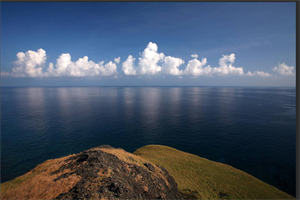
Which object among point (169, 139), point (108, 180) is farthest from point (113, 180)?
point (169, 139)

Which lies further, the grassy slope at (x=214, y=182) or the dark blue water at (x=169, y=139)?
the dark blue water at (x=169, y=139)

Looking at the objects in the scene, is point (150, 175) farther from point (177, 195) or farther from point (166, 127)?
point (166, 127)

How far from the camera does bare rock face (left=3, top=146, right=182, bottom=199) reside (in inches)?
553

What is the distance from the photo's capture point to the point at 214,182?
24.8 m

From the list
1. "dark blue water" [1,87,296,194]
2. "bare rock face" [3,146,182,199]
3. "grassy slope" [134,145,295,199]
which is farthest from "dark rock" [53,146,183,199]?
"dark blue water" [1,87,296,194]

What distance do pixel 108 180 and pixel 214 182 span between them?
2050 centimetres

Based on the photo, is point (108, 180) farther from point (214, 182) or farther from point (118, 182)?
point (214, 182)

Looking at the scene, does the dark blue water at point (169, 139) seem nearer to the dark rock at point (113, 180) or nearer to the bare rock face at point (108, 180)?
the bare rock face at point (108, 180)

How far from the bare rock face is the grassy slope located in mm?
4487

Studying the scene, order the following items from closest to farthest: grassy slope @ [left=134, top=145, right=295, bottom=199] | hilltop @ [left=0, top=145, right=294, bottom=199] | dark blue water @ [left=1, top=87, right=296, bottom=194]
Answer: hilltop @ [left=0, top=145, right=294, bottom=199], grassy slope @ [left=134, top=145, right=295, bottom=199], dark blue water @ [left=1, top=87, right=296, bottom=194]

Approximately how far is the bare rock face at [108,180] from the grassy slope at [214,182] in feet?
14.7

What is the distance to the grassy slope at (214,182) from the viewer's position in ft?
72.1

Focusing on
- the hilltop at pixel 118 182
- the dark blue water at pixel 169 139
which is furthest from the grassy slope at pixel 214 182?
the dark blue water at pixel 169 139

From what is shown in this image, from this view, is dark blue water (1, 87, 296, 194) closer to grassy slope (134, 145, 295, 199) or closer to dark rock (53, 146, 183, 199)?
grassy slope (134, 145, 295, 199)
